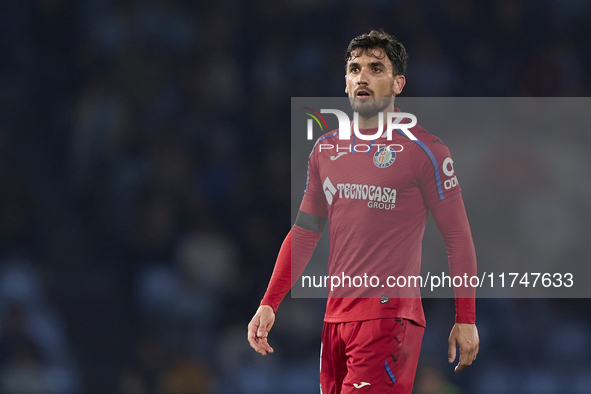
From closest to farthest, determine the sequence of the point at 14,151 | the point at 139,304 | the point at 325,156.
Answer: the point at 325,156 → the point at 139,304 → the point at 14,151

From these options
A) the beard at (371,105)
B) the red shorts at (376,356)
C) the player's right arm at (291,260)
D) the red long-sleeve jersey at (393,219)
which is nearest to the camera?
the red shorts at (376,356)

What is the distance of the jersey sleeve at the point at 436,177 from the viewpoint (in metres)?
3.19

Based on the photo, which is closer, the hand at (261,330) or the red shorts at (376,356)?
the red shorts at (376,356)

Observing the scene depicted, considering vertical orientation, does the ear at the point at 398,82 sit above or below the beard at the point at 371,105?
above

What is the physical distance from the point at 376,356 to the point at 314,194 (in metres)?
0.94

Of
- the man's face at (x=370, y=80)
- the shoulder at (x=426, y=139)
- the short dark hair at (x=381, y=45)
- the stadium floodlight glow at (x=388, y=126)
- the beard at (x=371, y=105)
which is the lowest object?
the shoulder at (x=426, y=139)

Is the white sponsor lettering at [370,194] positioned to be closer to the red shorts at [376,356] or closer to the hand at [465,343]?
the red shorts at [376,356]

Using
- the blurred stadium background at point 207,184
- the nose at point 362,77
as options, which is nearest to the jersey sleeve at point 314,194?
the nose at point 362,77

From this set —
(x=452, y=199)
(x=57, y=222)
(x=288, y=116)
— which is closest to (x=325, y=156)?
(x=452, y=199)

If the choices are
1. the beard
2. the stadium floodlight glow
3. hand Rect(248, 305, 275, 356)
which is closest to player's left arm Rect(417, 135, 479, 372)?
the stadium floodlight glow

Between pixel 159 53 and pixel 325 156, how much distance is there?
3324 mm

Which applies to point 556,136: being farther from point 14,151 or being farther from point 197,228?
point 14,151

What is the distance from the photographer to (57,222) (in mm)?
5691

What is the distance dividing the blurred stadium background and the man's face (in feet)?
4.61
